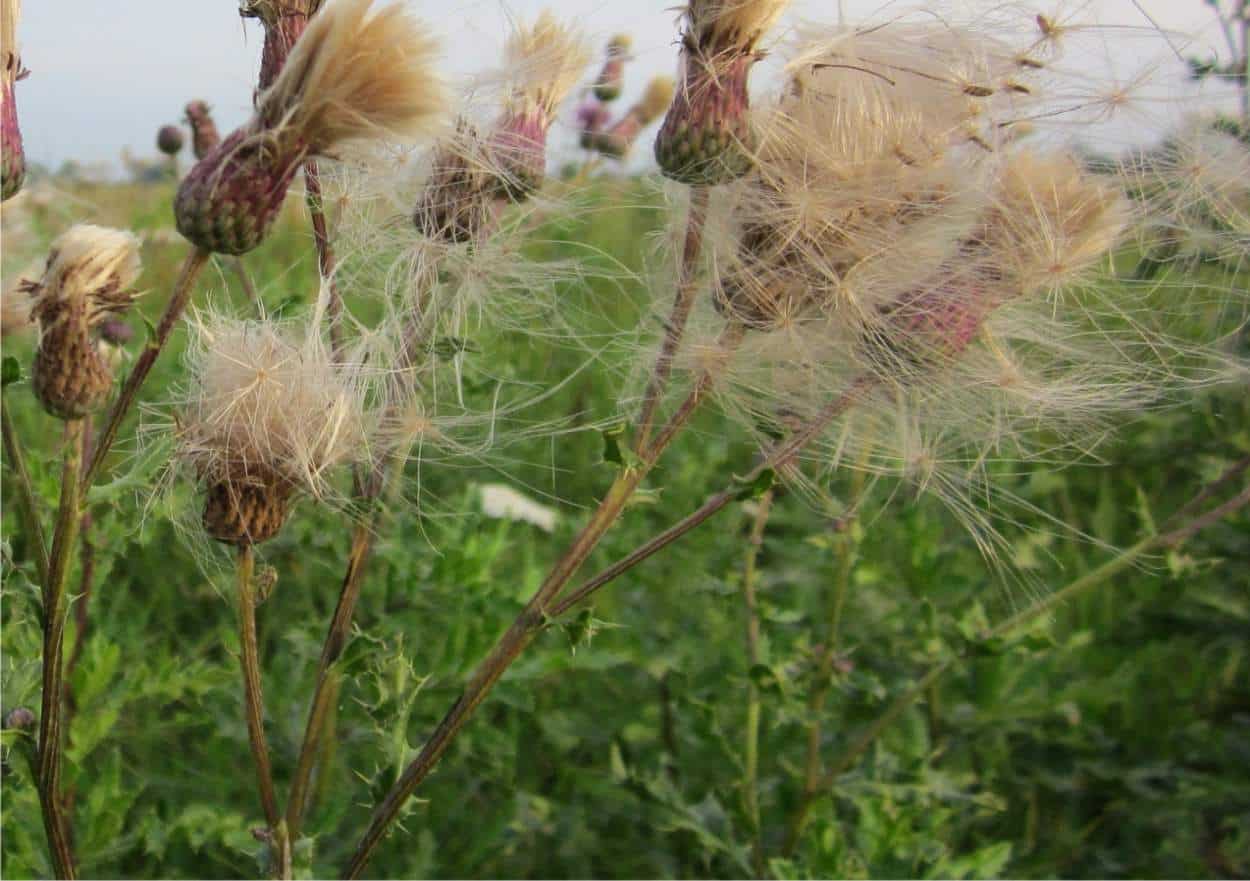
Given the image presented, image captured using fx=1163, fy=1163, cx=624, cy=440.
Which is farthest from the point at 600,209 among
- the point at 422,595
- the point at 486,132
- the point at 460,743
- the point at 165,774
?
the point at 165,774

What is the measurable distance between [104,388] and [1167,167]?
1565mm

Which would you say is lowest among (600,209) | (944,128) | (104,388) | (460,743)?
(460,743)

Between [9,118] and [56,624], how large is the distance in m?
0.60

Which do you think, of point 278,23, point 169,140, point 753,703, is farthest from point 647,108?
point 278,23

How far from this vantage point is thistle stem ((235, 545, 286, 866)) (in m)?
1.38

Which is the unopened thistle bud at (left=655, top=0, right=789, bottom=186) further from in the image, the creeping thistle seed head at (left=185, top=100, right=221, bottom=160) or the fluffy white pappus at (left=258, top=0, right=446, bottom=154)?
the creeping thistle seed head at (left=185, top=100, right=221, bottom=160)

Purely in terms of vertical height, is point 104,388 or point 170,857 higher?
point 104,388

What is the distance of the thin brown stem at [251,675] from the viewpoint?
138cm

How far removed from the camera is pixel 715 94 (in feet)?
4.78

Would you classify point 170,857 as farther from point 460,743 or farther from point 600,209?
point 600,209

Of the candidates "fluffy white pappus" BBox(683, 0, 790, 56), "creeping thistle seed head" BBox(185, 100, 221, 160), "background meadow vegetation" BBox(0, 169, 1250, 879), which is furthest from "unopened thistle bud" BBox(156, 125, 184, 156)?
"fluffy white pappus" BBox(683, 0, 790, 56)

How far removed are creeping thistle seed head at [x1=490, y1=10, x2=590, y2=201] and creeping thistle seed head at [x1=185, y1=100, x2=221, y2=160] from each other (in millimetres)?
1006

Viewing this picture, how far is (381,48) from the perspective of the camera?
46.7 inches

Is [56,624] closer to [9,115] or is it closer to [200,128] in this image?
[9,115]
